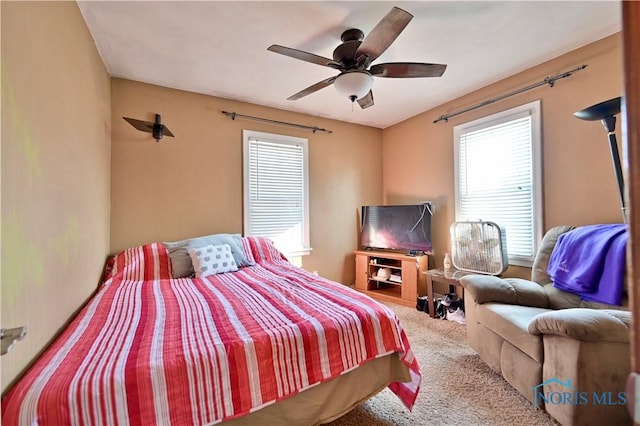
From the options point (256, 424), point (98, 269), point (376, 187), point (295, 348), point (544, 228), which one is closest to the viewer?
point (256, 424)

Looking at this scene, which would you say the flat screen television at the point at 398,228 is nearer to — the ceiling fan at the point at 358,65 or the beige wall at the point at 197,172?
the beige wall at the point at 197,172

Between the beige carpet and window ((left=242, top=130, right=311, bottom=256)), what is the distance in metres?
2.08

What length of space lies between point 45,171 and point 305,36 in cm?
191

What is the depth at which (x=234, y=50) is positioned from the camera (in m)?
2.36

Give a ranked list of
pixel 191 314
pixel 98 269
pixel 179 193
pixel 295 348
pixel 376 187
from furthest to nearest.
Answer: pixel 376 187, pixel 179 193, pixel 98 269, pixel 191 314, pixel 295 348

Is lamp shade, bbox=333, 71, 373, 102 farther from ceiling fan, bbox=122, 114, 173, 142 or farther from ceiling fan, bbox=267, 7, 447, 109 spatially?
ceiling fan, bbox=122, 114, 173, 142

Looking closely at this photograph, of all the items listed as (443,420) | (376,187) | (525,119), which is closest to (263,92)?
(376,187)

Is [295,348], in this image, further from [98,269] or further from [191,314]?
[98,269]

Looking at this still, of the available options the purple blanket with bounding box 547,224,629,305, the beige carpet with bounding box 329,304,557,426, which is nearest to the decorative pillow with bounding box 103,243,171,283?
the beige carpet with bounding box 329,304,557,426

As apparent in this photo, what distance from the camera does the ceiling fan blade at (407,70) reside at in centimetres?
196

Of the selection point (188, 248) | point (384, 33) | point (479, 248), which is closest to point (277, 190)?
point (188, 248)

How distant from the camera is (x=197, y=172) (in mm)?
3166

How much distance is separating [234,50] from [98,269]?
2.17 meters

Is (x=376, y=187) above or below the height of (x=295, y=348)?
above
